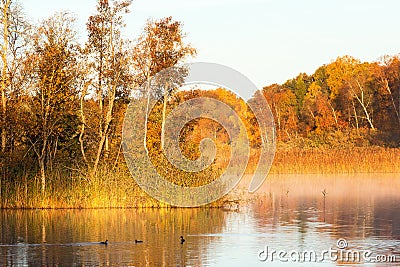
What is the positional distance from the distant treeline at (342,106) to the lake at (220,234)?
32.3 m

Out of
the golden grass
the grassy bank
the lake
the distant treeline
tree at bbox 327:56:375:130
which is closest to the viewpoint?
the lake

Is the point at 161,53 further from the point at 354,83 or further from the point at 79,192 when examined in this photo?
the point at 354,83

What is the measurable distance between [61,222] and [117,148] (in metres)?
5.49

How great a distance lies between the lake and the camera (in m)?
14.0

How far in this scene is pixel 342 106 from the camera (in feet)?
213

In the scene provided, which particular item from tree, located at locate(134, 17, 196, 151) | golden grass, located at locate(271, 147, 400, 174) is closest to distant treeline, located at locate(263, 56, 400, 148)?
golden grass, located at locate(271, 147, 400, 174)

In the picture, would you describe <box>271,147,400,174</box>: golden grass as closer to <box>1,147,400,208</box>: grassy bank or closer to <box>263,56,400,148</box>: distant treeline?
<box>1,147,400,208</box>: grassy bank

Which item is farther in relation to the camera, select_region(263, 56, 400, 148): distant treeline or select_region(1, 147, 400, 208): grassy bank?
select_region(263, 56, 400, 148): distant treeline

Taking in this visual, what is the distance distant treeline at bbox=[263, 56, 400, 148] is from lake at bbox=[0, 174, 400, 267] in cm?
3228

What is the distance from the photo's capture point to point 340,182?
32.2m

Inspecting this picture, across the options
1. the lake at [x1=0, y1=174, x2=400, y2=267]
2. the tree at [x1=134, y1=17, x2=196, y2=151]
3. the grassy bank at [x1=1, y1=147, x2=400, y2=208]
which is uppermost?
the tree at [x1=134, y1=17, x2=196, y2=151]

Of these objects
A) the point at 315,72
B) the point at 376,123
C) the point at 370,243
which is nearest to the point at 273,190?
the point at 370,243

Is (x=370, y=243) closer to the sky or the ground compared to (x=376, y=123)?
closer to the ground

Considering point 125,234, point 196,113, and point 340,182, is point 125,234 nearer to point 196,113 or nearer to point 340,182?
point 196,113
